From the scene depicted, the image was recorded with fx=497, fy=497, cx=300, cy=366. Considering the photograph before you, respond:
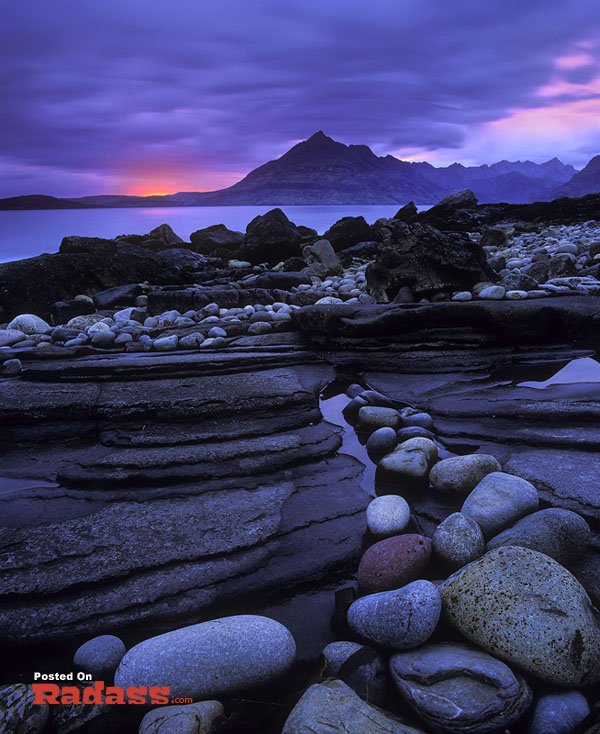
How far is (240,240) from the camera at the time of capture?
2031 cm

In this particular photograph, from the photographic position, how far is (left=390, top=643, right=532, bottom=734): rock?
1.56 meters

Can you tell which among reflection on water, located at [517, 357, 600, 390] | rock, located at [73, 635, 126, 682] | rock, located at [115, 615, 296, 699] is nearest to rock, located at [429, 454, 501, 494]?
rock, located at [115, 615, 296, 699]

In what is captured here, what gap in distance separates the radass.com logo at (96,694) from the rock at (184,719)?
6cm

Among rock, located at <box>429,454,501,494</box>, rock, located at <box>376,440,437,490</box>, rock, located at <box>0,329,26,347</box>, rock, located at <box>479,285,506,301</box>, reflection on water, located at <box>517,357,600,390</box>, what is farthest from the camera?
rock, located at <box>479,285,506,301</box>

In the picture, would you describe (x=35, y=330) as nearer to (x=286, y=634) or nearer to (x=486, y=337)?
(x=486, y=337)

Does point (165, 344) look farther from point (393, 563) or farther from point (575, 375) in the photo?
point (575, 375)

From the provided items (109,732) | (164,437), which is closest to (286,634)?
(109,732)

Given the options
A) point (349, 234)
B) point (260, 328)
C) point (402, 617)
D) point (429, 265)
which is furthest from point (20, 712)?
point (349, 234)

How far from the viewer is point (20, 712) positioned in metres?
1.68

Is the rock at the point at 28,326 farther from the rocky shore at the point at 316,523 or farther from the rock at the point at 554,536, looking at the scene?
the rock at the point at 554,536

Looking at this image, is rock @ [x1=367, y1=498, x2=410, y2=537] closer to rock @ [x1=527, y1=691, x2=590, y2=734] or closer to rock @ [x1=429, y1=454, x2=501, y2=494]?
rock @ [x1=429, y1=454, x2=501, y2=494]

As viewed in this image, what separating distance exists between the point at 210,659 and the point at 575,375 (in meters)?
3.99

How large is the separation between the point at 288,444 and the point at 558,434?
1.80m

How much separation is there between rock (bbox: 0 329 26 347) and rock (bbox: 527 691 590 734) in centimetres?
676
